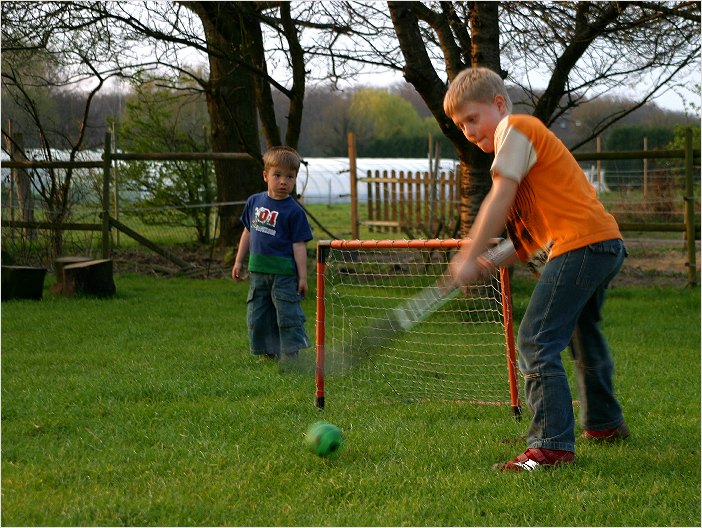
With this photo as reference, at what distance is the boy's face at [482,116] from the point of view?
3881 millimetres

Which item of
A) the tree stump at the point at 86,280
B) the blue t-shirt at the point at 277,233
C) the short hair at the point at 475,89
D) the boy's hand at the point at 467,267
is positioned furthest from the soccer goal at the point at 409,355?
the tree stump at the point at 86,280

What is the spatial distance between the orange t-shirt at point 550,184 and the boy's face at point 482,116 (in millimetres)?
124

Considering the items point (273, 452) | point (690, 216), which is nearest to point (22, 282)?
point (273, 452)

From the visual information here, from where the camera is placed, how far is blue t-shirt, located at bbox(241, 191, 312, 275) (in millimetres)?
6160

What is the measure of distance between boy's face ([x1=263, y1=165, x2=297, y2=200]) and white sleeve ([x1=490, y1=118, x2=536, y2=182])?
2596 millimetres

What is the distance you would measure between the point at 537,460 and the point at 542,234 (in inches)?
38.4

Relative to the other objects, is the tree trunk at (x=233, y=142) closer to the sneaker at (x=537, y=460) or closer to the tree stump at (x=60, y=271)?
the tree stump at (x=60, y=271)

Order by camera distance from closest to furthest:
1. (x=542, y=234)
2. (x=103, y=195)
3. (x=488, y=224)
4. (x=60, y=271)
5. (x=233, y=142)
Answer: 1. (x=488, y=224)
2. (x=542, y=234)
3. (x=60, y=271)
4. (x=103, y=195)
5. (x=233, y=142)

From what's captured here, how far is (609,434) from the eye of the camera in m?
4.27

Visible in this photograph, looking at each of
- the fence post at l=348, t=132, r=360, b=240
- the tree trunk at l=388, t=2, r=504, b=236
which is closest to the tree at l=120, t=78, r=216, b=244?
the fence post at l=348, t=132, r=360, b=240

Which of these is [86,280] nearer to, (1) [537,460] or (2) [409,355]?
(2) [409,355]

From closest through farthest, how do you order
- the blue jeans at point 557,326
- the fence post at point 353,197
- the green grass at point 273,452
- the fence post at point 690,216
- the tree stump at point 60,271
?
1. the green grass at point 273,452
2. the blue jeans at point 557,326
3. the tree stump at point 60,271
4. the fence post at point 690,216
5. the fence post at point 353,197

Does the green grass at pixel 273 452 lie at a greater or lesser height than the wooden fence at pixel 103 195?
lesser

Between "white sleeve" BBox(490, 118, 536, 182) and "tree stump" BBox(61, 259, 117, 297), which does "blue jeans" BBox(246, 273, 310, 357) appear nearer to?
"white sleeve" BBox(490, 118, 536, 182)
